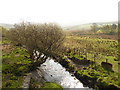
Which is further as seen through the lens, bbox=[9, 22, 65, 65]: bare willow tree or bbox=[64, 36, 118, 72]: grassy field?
bbox=[64, 36, 118, 72]: grassy field

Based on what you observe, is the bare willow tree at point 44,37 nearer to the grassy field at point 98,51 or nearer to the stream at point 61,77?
the stream at point 61,77

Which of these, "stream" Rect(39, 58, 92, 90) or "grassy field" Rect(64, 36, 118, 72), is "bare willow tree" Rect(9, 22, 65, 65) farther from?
"grassy field" Rect(64, 36, 118, 72)

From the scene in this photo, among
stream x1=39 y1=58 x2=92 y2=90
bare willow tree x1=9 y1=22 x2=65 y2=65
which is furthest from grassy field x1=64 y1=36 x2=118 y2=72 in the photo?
bare willow tree x1=9 y1=22 x2=65 y2=65

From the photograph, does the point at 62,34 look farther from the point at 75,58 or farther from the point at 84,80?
the point at 84,80

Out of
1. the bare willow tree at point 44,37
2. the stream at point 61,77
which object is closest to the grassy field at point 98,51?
the stream at point 61,77

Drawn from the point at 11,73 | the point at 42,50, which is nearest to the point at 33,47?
the point at 42,50

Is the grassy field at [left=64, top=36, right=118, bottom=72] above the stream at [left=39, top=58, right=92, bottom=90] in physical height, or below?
above

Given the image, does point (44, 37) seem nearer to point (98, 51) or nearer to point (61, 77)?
point (61, 77)

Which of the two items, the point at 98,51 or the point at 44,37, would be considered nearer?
the point at 44,37

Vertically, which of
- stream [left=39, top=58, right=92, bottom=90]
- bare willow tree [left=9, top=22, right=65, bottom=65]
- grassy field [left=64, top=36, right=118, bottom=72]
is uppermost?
bare willow tree [left=9, top=22, right=65, bottom=65]

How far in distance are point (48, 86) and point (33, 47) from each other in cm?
1257

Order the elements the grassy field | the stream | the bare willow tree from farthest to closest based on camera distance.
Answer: the grassy field, the bare willow tree, the stream

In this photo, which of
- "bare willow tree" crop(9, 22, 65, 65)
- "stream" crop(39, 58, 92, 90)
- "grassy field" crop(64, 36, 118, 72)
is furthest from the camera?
"grassy field" crop(64, 36, 118, 72)

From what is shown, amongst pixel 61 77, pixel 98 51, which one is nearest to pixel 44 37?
pixel 61 77
